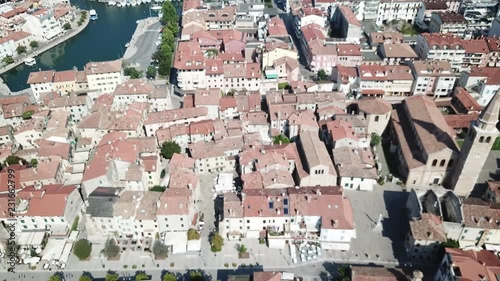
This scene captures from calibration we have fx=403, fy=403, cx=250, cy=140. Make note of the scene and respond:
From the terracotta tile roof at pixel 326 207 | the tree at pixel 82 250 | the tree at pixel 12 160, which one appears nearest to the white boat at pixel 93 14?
the tree at pixel 12 160

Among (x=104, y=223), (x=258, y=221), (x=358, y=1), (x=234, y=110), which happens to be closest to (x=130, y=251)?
(x=104, y=223)

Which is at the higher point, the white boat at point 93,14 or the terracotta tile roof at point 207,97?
the terracotta tile roof at point 207,97

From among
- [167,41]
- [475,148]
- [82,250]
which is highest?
[475,148]

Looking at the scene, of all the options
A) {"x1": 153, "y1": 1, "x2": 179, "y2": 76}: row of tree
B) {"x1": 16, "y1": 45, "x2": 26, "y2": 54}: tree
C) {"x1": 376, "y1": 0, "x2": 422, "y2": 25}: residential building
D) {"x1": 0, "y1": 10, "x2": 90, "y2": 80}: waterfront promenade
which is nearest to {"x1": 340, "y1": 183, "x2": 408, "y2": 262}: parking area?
{"x1": 153, "y1": 1, "x2": 179, "y2": 76}: row of tree

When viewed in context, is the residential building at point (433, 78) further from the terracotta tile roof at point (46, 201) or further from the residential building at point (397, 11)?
the terracotta tile roof at point (46, 201)

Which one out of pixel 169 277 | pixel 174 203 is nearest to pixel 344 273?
pixel 169 277

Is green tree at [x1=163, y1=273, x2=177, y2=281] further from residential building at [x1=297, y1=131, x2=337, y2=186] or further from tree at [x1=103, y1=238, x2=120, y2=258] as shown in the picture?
residential building at [x1=297, y1=131, x2=337, y2=186]

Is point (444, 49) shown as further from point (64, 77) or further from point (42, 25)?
point (42, 25)
